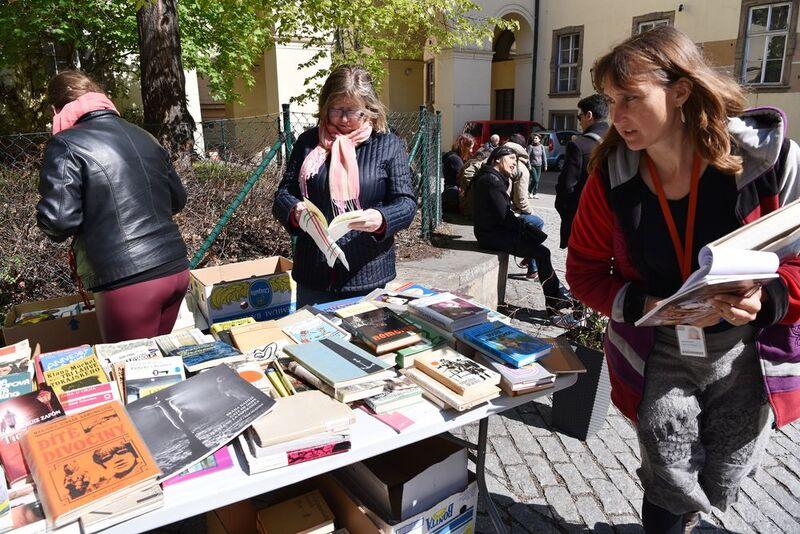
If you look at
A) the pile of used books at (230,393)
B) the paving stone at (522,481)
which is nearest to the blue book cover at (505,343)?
the pile of used books at (230,393)

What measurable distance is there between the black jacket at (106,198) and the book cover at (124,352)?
1.86 feet

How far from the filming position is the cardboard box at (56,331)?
271 centimetres

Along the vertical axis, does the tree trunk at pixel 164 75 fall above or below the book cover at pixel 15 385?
above

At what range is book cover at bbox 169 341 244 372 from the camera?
188 cm

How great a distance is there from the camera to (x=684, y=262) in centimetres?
165

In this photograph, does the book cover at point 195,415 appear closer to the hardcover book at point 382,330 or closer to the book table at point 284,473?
the book table at point 284,473

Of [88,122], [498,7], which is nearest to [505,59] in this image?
[498,7]

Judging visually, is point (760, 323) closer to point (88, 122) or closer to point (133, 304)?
point (133, 304)

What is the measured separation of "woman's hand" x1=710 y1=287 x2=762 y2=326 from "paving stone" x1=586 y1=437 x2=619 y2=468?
170 centimetres

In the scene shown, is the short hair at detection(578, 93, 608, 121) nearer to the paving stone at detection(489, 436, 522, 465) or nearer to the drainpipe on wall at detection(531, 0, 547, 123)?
the paving stone at detection(489, 436, 522, 465)

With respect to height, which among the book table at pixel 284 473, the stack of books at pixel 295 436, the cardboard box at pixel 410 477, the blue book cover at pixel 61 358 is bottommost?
the cardboard box at pixel 410 477

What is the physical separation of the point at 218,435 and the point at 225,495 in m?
0.17

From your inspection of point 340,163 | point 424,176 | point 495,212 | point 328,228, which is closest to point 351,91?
→ point 340,163

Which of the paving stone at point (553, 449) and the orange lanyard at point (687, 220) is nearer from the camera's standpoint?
the orange lanyard at point (687, 220)
